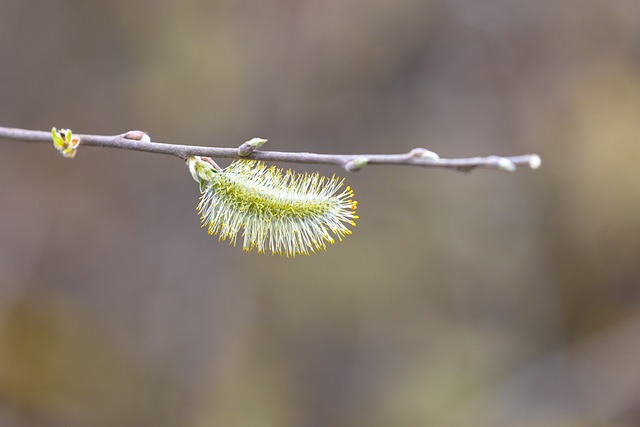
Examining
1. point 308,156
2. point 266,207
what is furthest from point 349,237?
point 308,156

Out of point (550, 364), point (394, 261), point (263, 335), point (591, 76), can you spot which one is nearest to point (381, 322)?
point (394, 261)

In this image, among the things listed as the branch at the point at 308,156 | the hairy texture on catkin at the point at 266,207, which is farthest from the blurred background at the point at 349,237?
the branch at the point at 308,156

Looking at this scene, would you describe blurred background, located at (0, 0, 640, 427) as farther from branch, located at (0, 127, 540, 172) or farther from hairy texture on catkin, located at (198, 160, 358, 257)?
branch, located at (0, 127, 540, 172)

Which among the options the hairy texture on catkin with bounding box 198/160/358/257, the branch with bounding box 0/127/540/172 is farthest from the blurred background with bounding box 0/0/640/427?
the branch with bounding box 0/127/540/172

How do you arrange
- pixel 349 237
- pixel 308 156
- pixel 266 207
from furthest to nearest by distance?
pixel 349 237
pixel 266 207
pixel 308 156

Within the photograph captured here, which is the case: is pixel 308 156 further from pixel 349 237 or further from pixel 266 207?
pixel 349 237

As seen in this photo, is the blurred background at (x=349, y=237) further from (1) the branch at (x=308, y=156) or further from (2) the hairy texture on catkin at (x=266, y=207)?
(1) the branch at (x=308, y=156)
